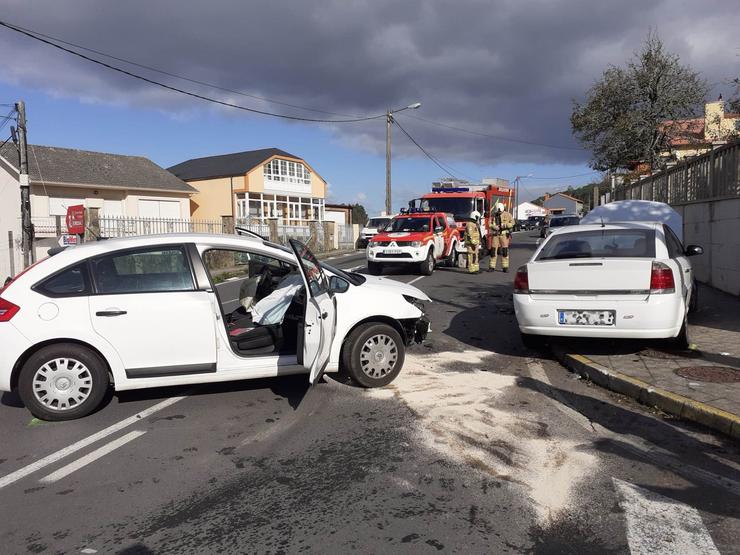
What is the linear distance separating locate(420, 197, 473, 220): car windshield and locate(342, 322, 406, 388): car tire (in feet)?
50.1

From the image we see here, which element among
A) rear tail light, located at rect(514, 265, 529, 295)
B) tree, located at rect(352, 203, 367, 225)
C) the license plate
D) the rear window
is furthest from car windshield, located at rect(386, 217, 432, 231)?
tree, located at rect(352, 203, 367, 225)

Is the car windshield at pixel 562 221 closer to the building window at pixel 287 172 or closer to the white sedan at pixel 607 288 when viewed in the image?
the white sedan at pixel 607 288

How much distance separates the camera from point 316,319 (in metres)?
4.85

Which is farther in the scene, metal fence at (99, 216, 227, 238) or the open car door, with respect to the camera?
metal fence at (99, 216, 227, 238)

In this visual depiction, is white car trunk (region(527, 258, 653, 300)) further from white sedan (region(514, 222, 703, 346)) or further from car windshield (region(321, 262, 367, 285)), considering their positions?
car windshield (region(321, 262, 367, 285))

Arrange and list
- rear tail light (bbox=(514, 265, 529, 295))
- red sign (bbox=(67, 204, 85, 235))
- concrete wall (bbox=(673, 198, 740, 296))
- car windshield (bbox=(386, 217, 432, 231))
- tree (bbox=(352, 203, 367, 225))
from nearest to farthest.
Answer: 1. rear tail light (bbox=(514, 265, 529, 295))
2. concrete wall (bbox=(673, 198, 740, 296))
3. car windshield (bbox=(386, 217, 432, 231))
4. red sign (bbox=(67, 204, 85, 235))
5. tree (bbox=(352, 203, 367, 225))

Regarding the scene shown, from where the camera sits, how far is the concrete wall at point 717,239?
1016cm

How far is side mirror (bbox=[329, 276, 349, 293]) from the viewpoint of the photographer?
5.65m

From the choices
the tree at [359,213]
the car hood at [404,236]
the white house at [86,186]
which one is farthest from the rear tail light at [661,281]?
the tree at [359,213]

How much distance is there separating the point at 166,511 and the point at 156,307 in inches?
79.7

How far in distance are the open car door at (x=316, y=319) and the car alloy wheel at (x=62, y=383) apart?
1.91 m

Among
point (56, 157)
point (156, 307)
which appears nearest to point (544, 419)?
point (156, 307)

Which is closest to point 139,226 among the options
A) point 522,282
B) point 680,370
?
point 522,282

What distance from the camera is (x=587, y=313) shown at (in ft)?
20.8
